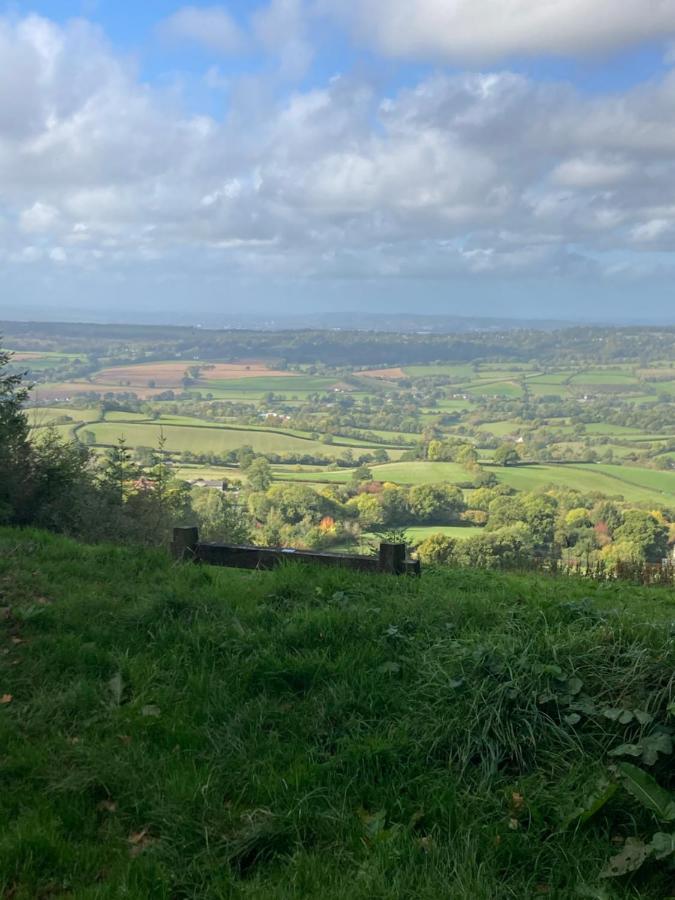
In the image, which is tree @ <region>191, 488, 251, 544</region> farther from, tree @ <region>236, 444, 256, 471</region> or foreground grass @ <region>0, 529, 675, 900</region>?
tree @ <region>236, 444, 256, 471</region>

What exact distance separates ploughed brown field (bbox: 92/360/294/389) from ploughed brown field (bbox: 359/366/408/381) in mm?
11464

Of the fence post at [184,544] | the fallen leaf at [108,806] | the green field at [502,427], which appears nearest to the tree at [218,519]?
the fence post at [184,544]

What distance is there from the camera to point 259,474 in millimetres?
39969

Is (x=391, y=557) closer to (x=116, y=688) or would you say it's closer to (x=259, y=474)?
(x=116, y=688)

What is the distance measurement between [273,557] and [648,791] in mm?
4439

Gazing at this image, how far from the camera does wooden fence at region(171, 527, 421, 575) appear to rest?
7102 mm

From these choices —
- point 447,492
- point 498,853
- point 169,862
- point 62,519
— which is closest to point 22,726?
point 169,862

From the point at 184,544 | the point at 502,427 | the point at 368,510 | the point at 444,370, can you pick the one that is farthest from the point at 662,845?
the point at 444,370

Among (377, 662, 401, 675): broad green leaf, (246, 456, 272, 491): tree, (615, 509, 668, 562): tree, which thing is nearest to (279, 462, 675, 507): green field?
(246, 456, 272, 491): tree

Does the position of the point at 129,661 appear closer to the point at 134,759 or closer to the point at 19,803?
the point at 134,759

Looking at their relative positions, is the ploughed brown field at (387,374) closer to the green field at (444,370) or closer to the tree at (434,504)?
the green field at (444,370)

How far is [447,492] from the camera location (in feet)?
108

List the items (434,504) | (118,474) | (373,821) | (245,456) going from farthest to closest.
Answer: (245,456) < (434,504) < (118,474) < (373,821)

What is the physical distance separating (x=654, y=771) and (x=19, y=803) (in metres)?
3.39
